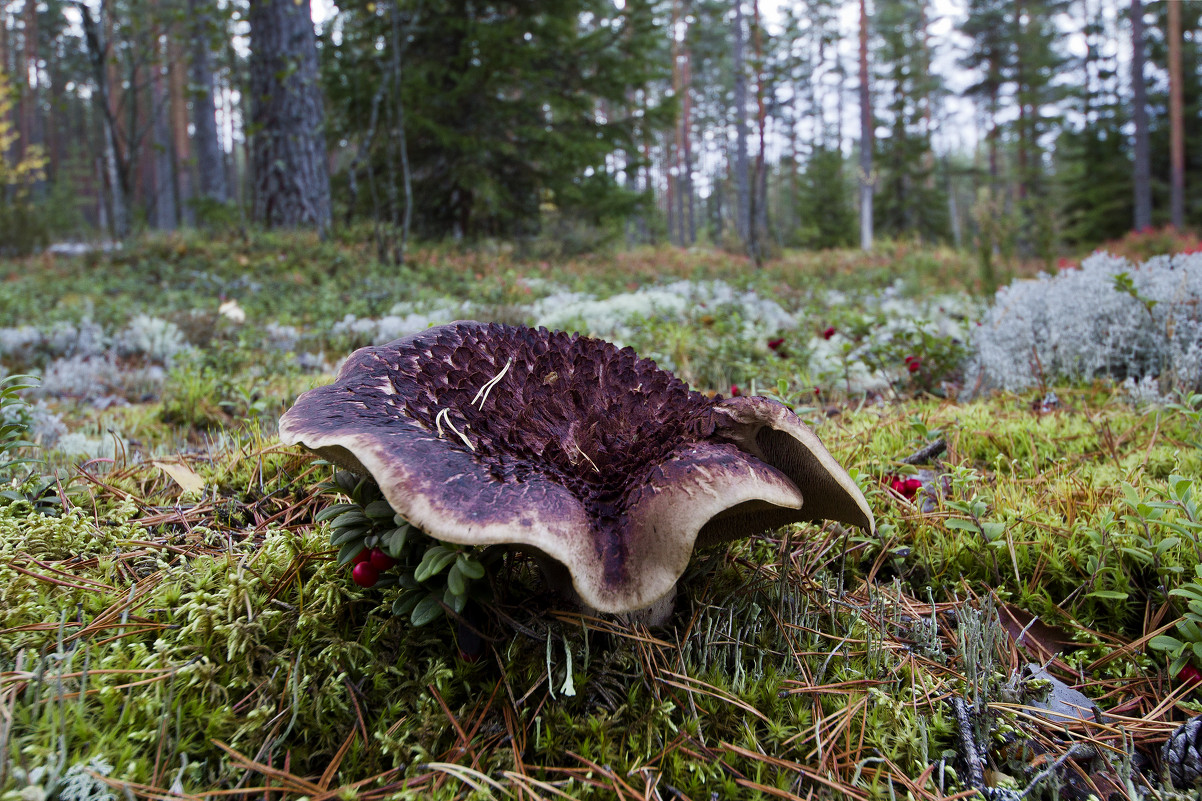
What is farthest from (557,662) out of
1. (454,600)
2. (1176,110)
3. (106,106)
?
(1176,110)

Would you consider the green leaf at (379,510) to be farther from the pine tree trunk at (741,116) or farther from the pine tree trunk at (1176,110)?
the pine tree trunk at (1176,110)

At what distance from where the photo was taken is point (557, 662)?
4.88 feet

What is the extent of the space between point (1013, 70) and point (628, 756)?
3777 cm

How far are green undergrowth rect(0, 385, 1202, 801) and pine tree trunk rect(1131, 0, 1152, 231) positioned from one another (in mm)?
24475

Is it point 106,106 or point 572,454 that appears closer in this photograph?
point 572,454

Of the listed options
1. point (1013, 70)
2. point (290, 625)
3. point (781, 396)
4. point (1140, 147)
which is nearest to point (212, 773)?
point (290, 625)

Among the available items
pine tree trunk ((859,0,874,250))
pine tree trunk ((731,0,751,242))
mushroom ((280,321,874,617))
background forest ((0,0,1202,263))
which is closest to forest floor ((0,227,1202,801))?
mushroom ((280,321,874,617))

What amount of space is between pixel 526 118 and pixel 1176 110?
73.7 ft

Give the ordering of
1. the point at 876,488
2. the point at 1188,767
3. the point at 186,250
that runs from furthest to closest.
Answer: the point at 186,250 → the point at 876,488 → the point at 1188,767

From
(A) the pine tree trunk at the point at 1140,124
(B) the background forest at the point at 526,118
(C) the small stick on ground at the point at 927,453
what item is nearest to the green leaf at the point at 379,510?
(C) the small stick on ground at the point at 927,453

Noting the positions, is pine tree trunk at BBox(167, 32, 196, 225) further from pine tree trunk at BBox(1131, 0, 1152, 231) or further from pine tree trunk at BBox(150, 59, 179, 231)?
pine tree trunk at BBox(1131, 0, 1152, 231)

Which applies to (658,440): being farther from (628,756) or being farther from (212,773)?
(212,773)

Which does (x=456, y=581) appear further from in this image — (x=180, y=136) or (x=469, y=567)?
(x=180, y=136)

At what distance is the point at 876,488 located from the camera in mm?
2365
